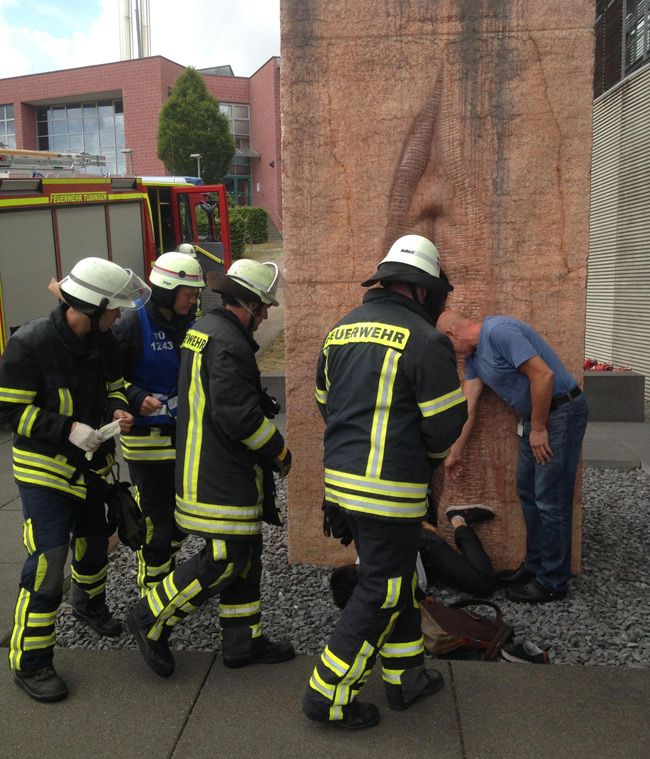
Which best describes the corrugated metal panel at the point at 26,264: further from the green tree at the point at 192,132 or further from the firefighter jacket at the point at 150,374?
the green tree at the point at 192,132

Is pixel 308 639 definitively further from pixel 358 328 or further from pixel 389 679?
pixel 358 328

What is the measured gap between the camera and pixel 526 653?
141 inches

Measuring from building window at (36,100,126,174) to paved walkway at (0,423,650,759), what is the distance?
4828 centimetres

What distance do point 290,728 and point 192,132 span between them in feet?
134

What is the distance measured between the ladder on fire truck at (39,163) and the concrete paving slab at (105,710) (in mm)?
7848

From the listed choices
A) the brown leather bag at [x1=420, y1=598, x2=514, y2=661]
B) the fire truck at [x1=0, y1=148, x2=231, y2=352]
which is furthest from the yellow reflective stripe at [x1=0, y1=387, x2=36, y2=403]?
the fire truck at [x1=0, y1=148, x2=231, y2=352]

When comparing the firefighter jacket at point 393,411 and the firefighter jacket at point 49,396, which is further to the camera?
the firefighter jacket at point 49,396

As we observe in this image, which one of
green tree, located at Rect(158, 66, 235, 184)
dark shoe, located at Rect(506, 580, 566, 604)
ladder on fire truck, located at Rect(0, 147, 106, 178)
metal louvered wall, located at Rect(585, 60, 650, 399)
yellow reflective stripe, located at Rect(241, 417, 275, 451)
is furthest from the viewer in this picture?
green tree, located at Rect(158, 66, 235, 184)

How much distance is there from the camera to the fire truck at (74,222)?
9.57 m

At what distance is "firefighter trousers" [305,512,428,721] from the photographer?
2.95m

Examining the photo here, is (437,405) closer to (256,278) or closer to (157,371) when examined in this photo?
(256,278)

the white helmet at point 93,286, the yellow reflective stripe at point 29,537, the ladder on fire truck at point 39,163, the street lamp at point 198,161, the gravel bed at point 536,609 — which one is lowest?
the gravel bed at point 536,609

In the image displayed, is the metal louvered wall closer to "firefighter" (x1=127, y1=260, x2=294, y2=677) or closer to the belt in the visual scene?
the belt

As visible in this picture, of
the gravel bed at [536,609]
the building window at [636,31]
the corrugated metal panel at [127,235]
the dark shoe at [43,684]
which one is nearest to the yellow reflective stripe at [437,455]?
the gravel bed at [536,609]
